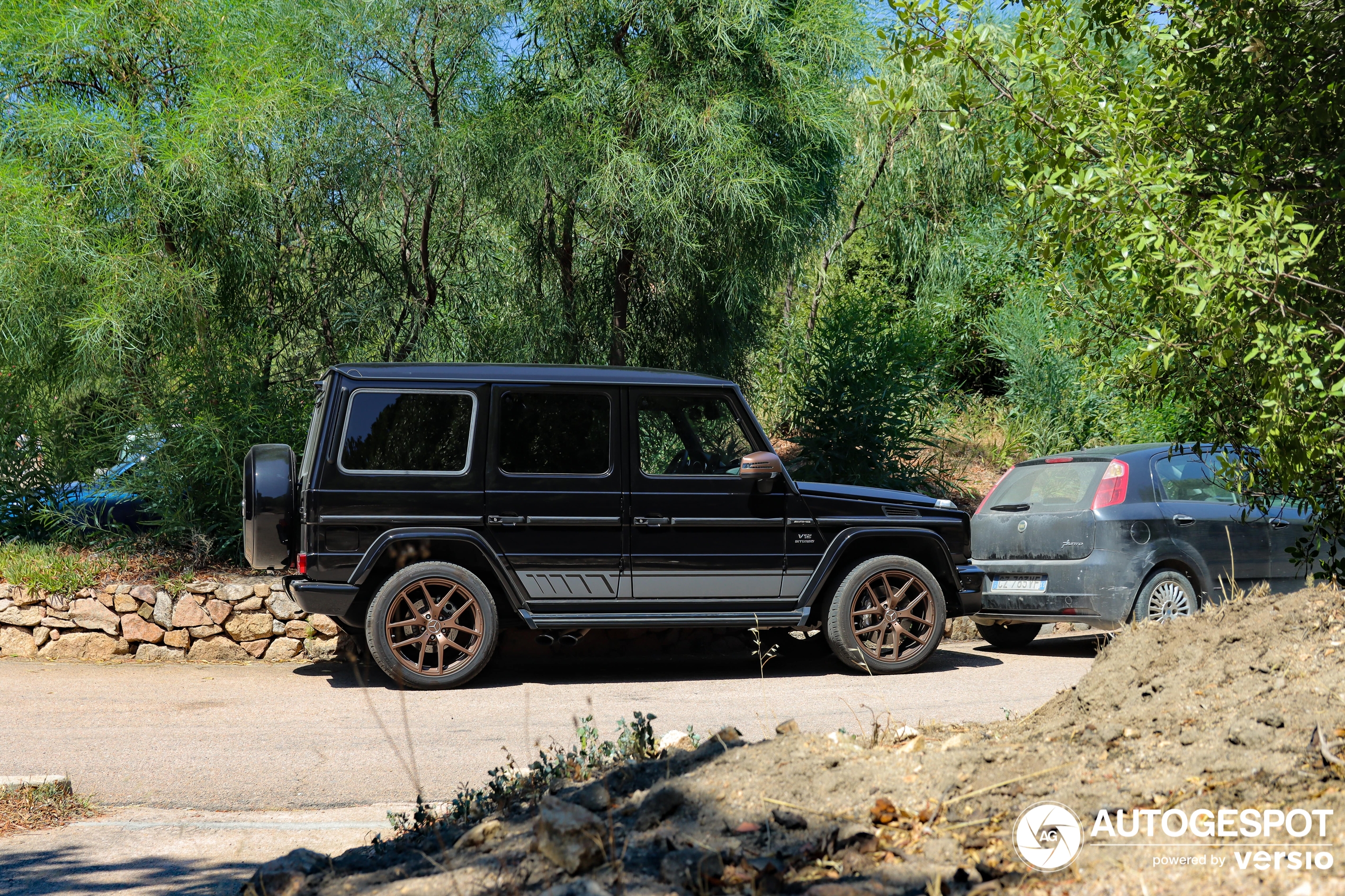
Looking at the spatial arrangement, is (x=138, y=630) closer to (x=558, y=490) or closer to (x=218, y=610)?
(x=218, y=610)

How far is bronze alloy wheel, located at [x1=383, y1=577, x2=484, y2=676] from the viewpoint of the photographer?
24.2ft

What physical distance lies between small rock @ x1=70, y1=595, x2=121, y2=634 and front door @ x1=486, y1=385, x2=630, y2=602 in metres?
3.53

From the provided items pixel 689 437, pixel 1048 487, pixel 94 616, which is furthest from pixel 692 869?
pixel 94 616

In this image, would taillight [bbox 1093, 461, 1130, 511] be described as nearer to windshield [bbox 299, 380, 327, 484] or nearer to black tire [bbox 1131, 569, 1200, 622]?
black tire [bbox 1131, 569, 1200, 622]

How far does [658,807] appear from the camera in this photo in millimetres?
3211

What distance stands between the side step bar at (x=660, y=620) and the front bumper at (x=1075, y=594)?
1.60 m

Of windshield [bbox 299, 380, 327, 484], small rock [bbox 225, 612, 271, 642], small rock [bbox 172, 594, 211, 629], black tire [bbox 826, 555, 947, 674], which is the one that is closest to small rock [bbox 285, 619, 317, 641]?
small rock [bbox 225, 612, 271, 642]

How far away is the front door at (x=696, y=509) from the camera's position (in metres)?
7.80

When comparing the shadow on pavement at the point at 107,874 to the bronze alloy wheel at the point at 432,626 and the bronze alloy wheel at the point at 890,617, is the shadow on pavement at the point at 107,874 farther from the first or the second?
the bronze alloy wheel at the point at 890,617

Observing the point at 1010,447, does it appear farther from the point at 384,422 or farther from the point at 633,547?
the point at 384,422

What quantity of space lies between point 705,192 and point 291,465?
4425 millimetres

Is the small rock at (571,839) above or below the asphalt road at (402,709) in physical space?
above

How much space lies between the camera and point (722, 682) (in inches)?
311

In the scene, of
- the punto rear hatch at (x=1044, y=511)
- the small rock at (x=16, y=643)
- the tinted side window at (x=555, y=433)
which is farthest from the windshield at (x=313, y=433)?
the punto rear hatch at (x=1044, y=511)
